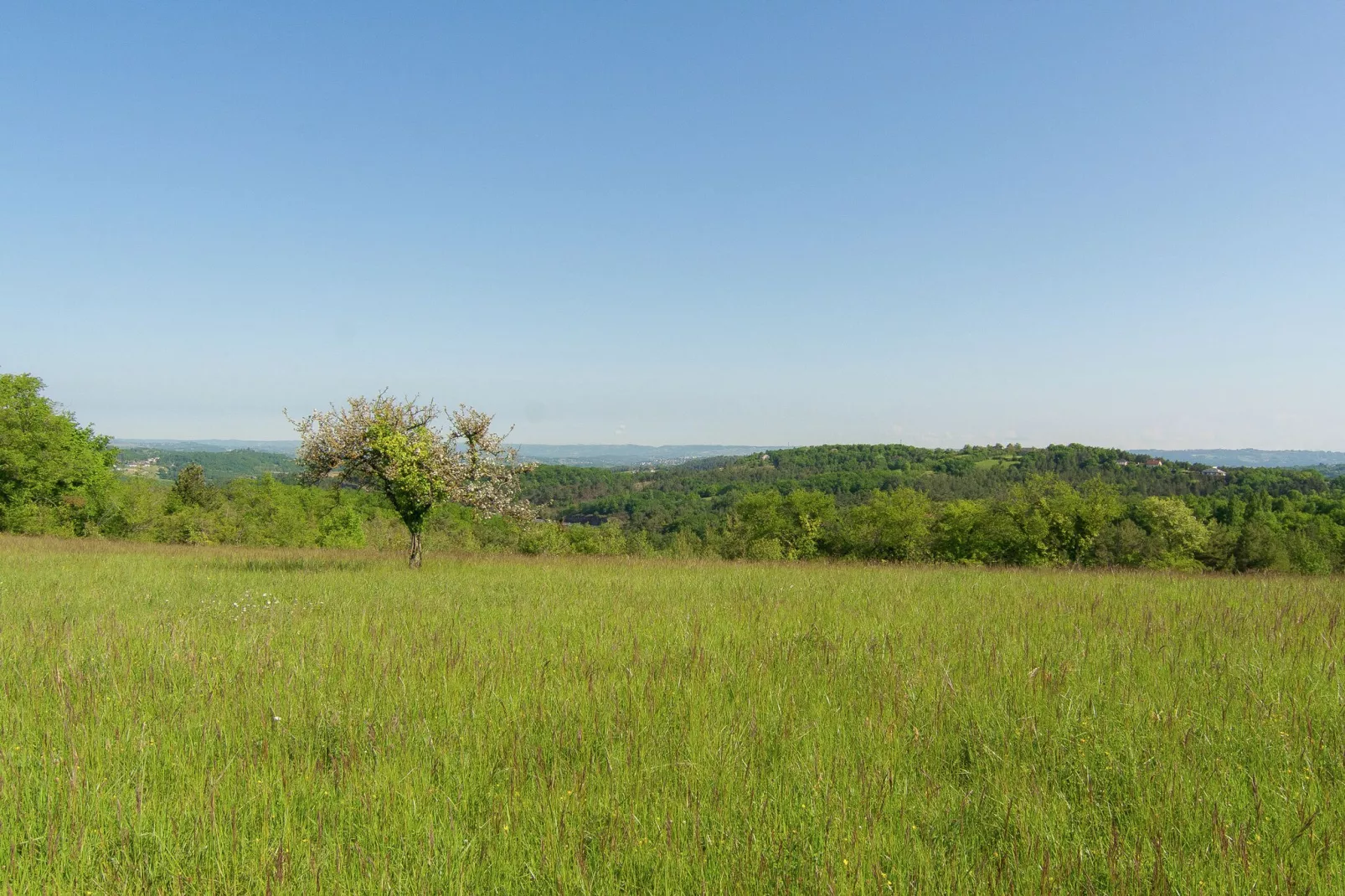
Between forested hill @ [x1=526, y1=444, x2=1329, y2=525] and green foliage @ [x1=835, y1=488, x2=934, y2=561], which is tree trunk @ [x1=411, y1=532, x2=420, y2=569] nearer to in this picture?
green foliage @ [x1=835, y1=488, x2=934, y2=561]

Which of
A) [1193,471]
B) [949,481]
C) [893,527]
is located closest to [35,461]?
[893,527]

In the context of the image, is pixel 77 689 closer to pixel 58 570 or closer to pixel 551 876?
pixel 551 876

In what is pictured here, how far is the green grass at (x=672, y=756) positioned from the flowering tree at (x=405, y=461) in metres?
7.50

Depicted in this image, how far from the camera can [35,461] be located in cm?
4250

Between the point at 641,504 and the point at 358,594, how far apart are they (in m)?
143

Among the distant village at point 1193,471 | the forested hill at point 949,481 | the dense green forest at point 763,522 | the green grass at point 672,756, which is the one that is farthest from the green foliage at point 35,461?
the distant village at point 1193,471

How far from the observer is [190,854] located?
2.52 m

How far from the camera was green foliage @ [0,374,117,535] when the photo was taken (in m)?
41.4

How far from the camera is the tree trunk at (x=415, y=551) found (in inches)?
617

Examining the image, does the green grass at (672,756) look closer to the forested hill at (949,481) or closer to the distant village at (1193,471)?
the forested hill at (949,481)

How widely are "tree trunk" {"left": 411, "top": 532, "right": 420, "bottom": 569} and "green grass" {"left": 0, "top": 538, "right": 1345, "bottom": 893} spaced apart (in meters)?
8.63

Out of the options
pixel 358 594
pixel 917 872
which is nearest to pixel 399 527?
pixel 358 594

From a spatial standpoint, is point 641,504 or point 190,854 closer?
point 190,854

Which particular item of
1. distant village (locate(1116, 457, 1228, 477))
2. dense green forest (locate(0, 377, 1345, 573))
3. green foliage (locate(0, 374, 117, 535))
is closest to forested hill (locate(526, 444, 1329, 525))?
distant village (locate(1116, 457, 1228, 477))
